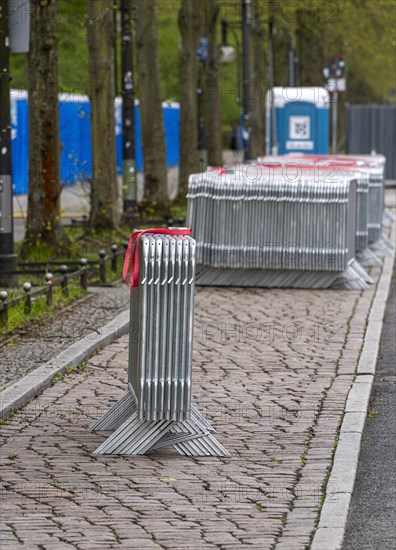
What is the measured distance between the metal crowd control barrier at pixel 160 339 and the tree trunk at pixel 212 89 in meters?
25.8

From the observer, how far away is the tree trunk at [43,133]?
56.0ft

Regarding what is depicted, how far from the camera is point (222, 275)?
57.5ft

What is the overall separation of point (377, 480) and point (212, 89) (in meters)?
26.6

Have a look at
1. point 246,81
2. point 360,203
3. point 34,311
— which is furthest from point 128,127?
point 246,81

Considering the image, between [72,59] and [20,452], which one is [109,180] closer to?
[20,452]

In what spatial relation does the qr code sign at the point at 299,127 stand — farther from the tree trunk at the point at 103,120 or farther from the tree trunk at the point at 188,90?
the tree trunk at the point at 103,120

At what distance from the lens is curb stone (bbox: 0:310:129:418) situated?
9648 millimetres

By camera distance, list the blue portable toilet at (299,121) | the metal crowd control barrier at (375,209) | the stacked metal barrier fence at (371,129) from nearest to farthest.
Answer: the metal crowd control barrier at (375,209), the stacked metal barrier fence at (371,129), the blue portable toilet at (299,121)

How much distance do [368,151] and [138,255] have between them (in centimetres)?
3747

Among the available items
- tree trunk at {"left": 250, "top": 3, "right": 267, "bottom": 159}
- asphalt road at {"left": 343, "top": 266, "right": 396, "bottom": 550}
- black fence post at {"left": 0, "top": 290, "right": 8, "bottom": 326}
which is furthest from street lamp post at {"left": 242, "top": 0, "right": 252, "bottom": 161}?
asphalt road at {"left": 343, "top": 266, "right": 396, "bottom": 550}

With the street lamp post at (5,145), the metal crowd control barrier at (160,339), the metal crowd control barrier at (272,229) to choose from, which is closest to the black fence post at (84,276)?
the street lamp post at (5,145)

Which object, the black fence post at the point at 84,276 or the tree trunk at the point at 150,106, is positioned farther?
the tree trunk at the point at 150,106

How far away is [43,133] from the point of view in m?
17.6

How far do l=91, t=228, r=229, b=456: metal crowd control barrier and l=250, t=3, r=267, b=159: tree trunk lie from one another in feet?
114
